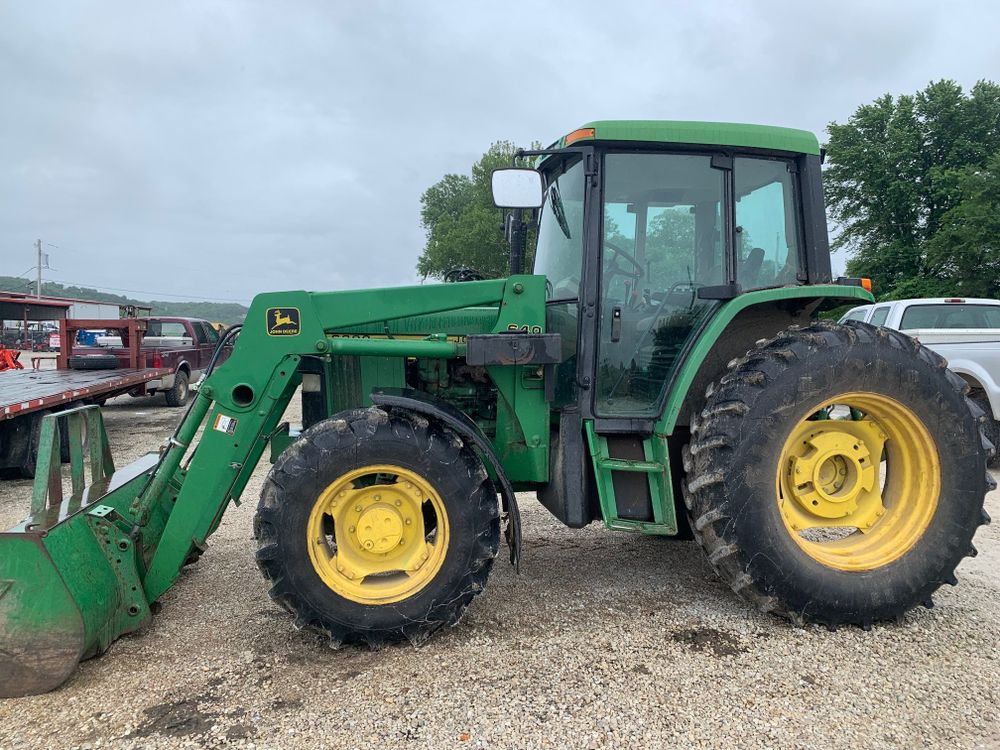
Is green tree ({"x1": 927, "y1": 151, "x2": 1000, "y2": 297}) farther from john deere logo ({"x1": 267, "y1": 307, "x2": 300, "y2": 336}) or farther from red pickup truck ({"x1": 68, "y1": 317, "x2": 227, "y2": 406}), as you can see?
john deere logo ({"x1": 267, "y1": 307, "x2": 300, "y2": 336})

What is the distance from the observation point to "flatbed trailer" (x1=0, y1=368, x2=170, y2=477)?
→ 655 centimetres

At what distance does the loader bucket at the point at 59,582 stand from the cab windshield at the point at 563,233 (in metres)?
2.42

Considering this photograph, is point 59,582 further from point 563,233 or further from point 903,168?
point 903,168

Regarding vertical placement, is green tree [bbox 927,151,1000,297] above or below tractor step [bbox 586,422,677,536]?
above

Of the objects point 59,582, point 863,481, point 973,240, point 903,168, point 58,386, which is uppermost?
point 903,168

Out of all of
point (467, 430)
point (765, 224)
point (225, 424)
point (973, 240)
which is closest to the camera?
point (467, 430)

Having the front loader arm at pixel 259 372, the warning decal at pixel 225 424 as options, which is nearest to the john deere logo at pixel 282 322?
the front loader arm at pixel 259 372

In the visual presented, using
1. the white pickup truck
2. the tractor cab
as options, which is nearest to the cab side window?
the tractor cab

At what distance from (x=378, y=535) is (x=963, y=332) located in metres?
7.45

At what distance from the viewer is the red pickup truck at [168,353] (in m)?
11.1

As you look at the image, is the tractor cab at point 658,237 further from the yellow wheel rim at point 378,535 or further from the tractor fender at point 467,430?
the yellow wheel rim at point 378,535

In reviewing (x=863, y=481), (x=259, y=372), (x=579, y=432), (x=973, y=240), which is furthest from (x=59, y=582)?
(x=973, y=240)

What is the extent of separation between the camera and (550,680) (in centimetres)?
264

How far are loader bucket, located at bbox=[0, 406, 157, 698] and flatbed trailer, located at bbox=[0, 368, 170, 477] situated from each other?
4103mm
